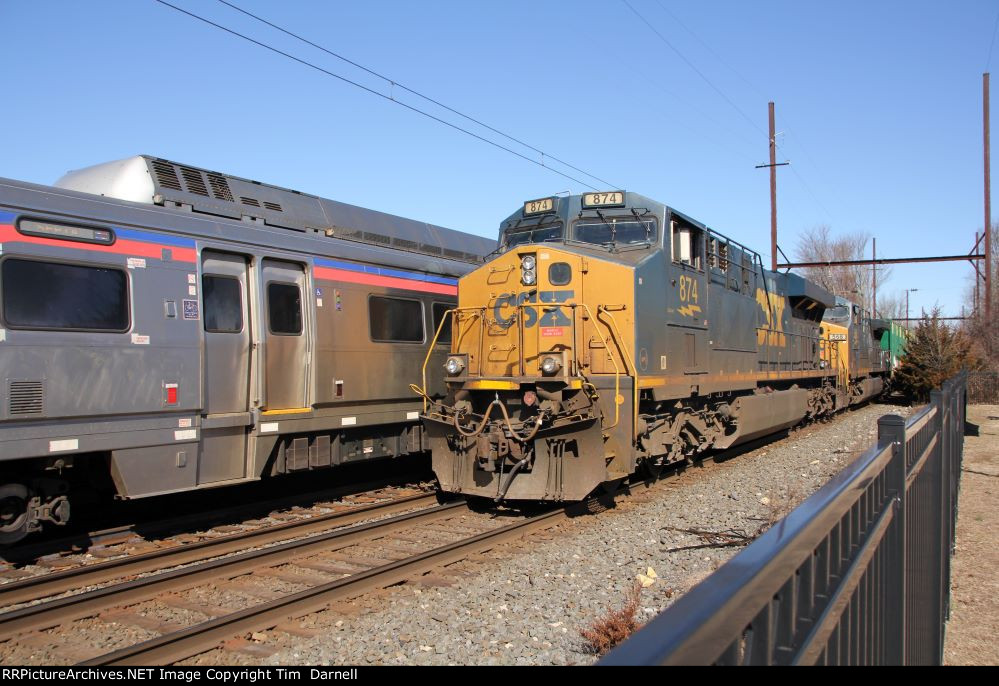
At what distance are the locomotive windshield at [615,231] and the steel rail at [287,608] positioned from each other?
13.2 ft

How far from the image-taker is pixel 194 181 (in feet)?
27.8

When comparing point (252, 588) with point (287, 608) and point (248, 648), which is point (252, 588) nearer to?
point (287, 608)

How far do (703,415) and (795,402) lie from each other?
524 cm

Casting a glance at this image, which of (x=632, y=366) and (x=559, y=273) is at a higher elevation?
(x=559, y=273)

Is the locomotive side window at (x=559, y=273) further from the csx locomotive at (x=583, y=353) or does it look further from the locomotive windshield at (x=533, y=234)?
the locomotive windshield at (x=533, y=234)

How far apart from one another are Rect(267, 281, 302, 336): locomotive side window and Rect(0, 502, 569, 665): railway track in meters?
2.57

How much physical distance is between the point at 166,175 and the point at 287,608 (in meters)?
5.37

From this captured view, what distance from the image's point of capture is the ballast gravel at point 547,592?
4.64m

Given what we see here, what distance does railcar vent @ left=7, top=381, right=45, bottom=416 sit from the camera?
20.1 ft

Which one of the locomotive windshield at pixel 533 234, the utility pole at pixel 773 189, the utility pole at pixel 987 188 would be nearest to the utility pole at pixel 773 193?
the utility pole at pixel 773 189

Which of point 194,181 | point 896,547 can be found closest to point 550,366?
point 194,181

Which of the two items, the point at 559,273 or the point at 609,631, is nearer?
the point at 609,631

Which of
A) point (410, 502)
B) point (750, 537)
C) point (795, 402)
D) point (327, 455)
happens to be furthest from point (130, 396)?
point (795, 402)

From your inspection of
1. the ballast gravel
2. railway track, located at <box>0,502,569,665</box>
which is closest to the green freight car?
the ballast gravel
